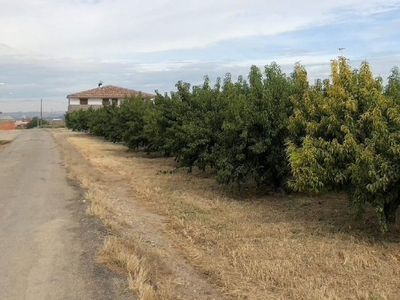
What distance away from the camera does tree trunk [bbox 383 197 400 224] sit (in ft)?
26.2

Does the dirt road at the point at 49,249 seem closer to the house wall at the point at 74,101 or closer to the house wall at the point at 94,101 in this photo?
the house wall at the point at 94,101

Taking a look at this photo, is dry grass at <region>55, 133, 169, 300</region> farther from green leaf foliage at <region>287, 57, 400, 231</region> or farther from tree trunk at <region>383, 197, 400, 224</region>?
tree trunk at <region>383, 197, 400, 224</region>

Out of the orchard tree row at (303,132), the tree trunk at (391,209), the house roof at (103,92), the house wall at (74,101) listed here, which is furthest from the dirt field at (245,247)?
the house wall at (74,101)

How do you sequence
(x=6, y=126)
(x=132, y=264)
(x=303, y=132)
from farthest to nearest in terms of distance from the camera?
(x=6, y=126) → (x=303, y=132) → (x=132, y=264)

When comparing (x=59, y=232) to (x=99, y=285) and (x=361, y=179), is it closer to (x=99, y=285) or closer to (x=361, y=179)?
(x=99, y=285)

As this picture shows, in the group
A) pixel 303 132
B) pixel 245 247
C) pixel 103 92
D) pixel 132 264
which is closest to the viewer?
pixel 132 264

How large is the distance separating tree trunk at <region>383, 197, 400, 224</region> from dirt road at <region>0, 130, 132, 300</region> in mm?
4490

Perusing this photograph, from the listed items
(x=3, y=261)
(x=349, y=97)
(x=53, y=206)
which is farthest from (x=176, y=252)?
(x=53, y=206)

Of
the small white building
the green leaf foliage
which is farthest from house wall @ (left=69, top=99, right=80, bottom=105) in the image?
the green leaf foliage

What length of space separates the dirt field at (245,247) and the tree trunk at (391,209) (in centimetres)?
28

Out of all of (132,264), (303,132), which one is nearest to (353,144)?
(303,132)

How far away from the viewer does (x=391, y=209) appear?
8109mm

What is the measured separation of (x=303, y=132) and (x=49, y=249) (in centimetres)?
567

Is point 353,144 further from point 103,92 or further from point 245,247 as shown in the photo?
point 103,92
